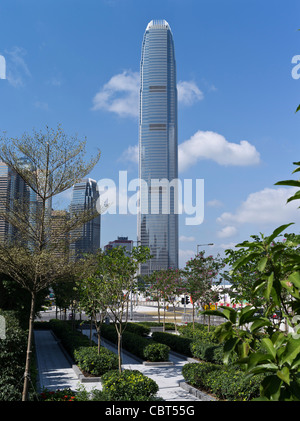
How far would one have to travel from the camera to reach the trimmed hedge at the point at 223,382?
31.7 feet

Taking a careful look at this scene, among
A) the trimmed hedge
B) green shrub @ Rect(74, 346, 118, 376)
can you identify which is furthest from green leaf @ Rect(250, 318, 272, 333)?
green shrub @ Rect(74, 346, 118, 376)

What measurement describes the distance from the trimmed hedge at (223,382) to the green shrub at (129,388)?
1986mm

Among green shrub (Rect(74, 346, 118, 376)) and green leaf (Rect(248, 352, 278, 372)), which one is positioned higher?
green leaf (Rect(248, 352, 278, 372))

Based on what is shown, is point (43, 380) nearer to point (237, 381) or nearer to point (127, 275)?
point (127, 275)

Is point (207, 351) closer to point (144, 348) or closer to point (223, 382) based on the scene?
point (144, 348)

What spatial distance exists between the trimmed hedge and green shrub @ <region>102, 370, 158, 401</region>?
199cm

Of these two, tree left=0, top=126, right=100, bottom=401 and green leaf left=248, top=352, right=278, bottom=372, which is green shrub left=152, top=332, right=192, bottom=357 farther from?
green leaf left=248, top=352, right=278, bottom=372

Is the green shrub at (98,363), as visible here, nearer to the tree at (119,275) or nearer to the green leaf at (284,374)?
the tree at (119,275)

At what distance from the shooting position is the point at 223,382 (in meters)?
10.2

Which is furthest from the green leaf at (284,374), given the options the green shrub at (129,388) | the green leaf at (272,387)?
the green shrub at (129,388)

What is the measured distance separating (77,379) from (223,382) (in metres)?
6.93

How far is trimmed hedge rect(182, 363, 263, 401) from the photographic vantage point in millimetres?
9655

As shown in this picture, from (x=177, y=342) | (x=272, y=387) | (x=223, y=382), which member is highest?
(x=272, y=387)

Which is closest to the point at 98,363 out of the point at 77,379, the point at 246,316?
the point at 77,379
